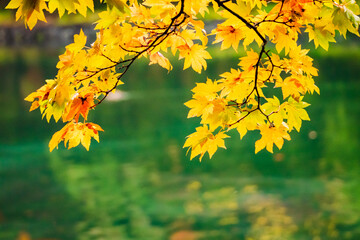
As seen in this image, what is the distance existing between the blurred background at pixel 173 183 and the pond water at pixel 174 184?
0.5 inches

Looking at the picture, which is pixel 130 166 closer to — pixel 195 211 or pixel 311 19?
pixel 195 211

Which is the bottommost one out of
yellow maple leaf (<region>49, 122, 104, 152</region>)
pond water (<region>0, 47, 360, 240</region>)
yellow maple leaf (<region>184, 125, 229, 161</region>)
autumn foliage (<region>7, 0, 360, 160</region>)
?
pond water (<region>0, 47, 360, 240</region>)

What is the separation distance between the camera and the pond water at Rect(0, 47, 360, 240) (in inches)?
207

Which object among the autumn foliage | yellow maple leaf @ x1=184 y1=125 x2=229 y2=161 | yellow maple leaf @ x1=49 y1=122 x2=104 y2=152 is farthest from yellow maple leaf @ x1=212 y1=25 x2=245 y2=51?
yellow maple leaf @ x1=49 y1=122 x2=104 y2=152

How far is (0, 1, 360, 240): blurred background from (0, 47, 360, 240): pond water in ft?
0.04

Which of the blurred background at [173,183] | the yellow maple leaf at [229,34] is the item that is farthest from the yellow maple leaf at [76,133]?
the blurred background at [173,183]

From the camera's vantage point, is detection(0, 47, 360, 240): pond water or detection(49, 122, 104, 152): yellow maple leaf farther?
detection(0, 47, 360, 240): pond water

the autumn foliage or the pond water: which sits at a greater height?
the autumn foliage

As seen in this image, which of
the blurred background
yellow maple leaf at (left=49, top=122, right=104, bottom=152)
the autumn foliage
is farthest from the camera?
the blurred background

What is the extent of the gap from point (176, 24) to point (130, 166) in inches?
231

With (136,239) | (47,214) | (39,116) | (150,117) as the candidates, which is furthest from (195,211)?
(39,116)

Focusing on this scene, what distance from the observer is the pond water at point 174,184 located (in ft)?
17.2

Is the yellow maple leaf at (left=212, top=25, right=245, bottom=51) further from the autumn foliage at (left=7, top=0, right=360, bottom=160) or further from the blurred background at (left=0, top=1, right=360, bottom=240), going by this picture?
the blurred background at (left=0, top=1, right=360, bottom=240)

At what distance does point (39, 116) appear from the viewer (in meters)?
11.6
